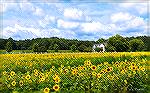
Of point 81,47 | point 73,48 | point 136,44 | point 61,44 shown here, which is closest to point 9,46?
point 61,44

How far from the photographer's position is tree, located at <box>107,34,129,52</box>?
3242 centimetres

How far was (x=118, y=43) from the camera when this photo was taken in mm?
33562

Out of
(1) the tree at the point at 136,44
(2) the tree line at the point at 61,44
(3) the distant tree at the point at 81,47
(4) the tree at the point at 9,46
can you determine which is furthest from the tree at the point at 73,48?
(1) the tree at the point at 136,44

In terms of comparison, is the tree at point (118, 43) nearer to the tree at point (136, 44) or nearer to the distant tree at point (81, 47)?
the tree at point (136, 44)

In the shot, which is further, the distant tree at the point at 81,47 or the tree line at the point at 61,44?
the distant tree at the point at 81,47

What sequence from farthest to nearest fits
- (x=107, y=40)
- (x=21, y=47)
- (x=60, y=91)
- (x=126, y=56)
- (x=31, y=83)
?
(x=107, y=40)
(x=21, y=47)
(x=126, y=56)
(x=31, y=83)
(x=60, y=91)

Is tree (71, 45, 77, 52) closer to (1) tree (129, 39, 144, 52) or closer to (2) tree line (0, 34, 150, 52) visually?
(2) tree line (0, 34, 150, 52)

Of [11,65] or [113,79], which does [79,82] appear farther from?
[11,65]

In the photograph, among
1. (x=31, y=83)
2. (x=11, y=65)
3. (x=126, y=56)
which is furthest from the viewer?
(x=126, y=56)

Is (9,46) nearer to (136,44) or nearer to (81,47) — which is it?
(81,47)

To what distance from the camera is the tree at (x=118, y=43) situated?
32425mm

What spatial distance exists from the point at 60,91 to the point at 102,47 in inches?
1042

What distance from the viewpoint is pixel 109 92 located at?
8289 mm

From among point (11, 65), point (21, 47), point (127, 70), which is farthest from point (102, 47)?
point (127, 70)
